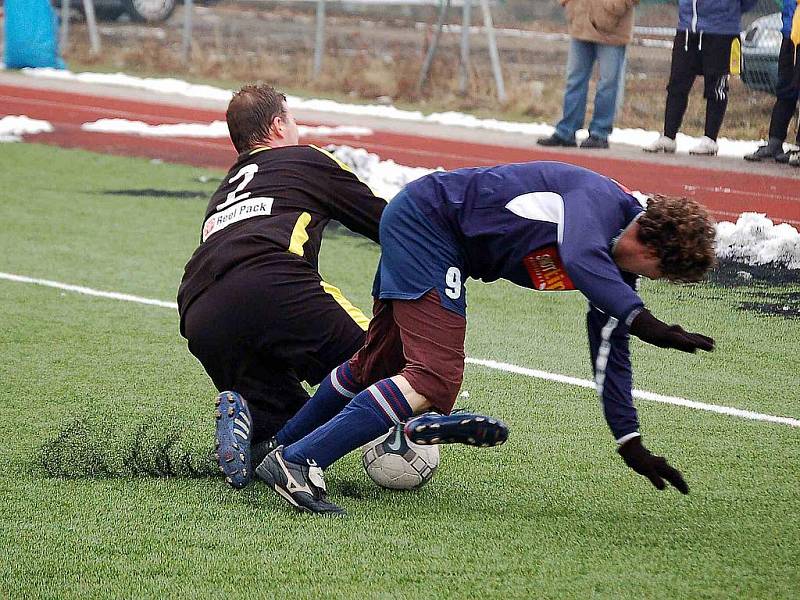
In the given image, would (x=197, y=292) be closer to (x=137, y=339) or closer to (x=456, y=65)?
(x=137, y=339)

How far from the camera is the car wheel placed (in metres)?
25.9

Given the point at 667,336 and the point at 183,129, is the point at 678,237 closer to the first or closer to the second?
the point at 667,336

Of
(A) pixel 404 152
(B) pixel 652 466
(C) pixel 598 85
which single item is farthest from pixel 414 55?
(B) pixel 652 466

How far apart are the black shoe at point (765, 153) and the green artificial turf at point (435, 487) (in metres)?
4.49

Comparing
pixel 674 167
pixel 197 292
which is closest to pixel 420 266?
pixel 197 292

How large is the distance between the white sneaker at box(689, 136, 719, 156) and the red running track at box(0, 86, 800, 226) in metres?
0.66

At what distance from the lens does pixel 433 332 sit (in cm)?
384

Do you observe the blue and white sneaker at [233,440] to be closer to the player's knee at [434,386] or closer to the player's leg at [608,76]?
the player's knee at [434,386]

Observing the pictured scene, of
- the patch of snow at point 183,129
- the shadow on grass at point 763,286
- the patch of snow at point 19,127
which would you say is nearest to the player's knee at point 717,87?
the shadow on grass at point 763,286

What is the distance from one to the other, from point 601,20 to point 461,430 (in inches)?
342

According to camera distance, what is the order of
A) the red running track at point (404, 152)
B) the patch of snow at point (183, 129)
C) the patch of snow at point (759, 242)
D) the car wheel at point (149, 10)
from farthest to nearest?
the car wheel at point (149, 10) → the patch of snow at point (183, 129) → the red running track at point (404, 152) → the patch of snow at point (759, 242)

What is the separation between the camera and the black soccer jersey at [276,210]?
434 centimetres

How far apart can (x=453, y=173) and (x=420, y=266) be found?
35cm

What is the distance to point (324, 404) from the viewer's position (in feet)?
13.8
